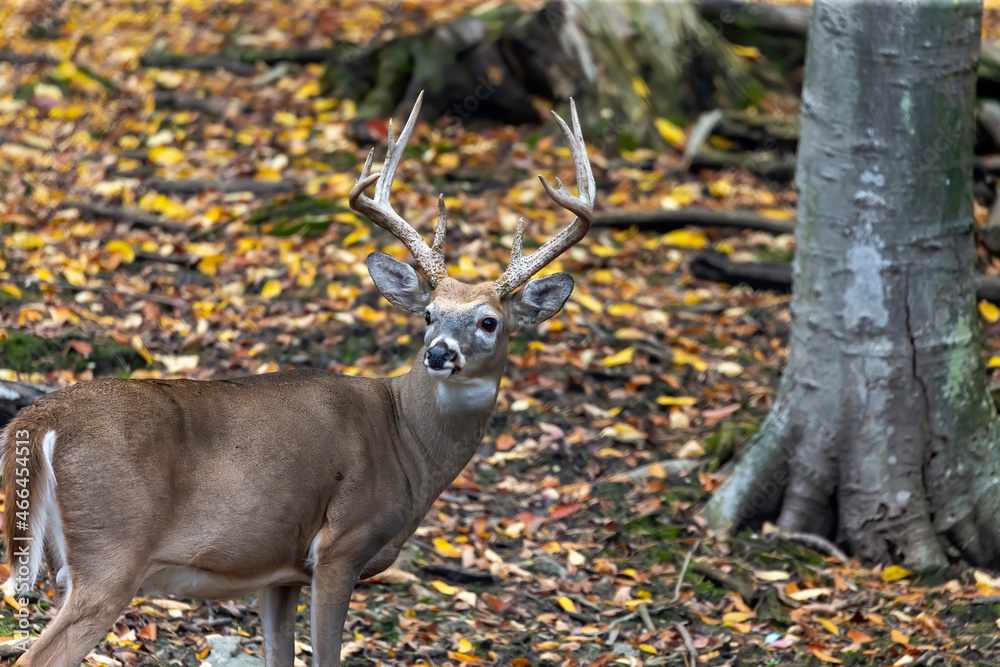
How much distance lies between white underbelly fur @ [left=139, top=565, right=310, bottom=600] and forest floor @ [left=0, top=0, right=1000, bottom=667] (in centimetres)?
26

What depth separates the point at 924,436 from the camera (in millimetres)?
6148

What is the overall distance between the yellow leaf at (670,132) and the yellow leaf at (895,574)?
5.35 m

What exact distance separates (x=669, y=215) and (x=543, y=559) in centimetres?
405

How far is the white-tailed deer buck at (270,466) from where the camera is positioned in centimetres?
396

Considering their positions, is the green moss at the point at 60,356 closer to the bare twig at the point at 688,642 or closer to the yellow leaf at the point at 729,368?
Answer: the bare twig at the point at 688,642

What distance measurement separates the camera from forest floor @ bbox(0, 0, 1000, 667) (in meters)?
5.59

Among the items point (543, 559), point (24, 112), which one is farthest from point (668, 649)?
point (24, 112)

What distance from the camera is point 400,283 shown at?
5273mm

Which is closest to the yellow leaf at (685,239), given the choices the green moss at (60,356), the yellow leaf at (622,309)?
the yellow leaf at (622,309)

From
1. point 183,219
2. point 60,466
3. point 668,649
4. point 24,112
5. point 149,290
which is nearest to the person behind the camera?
point 60,466

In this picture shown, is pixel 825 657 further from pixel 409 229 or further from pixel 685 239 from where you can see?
pixel 685 239

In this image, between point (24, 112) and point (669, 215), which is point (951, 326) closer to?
point (669, 215)

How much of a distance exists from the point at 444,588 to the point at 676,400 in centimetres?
232

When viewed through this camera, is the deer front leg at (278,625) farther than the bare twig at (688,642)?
No
